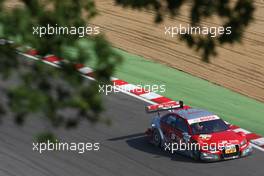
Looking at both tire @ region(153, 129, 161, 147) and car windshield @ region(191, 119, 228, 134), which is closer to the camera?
car windshield @ region(191, 119, 228, 134)

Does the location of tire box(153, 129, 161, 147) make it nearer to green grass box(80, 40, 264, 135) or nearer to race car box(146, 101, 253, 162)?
race car box(146, 101, 253, 162)

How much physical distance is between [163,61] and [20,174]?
9.46m

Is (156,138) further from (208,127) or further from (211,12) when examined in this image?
(211,12)

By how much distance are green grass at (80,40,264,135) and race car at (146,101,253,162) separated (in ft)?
6.95

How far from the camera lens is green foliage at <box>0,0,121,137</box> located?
1028 cm

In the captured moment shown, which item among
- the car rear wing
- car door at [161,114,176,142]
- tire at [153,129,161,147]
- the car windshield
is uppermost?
the car rear wing

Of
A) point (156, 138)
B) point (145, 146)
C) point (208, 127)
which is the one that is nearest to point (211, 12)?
point (208, 127)

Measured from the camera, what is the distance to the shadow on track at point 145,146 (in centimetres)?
2092

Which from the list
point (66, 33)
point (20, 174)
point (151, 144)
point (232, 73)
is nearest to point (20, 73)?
point (66, 33)

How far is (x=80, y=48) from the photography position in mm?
10430

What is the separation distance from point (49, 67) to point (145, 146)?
11349 mm

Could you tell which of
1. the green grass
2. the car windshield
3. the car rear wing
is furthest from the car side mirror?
the green grass

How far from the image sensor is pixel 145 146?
71.8 ft

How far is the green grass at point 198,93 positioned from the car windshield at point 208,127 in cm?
200
